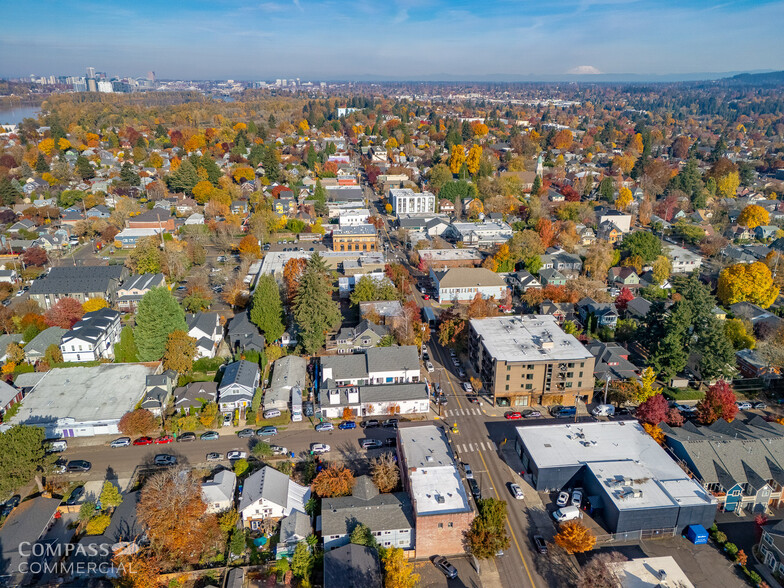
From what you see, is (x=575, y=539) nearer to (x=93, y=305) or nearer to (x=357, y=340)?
(x=357, y=340)

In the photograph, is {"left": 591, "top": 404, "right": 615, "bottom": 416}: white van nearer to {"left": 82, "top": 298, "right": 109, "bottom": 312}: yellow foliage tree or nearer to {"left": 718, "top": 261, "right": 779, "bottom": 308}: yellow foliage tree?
{"left": 718, "top": 261, "right": 779, "bottom": 308}: yellow foliage tree

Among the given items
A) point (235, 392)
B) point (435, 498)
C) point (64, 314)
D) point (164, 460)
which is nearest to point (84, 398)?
point (164, 460)

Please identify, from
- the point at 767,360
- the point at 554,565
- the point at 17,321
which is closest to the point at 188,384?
the point at 17,321

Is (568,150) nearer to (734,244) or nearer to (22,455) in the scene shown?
(734,244)

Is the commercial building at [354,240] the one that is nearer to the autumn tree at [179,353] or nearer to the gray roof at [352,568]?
the autumn tree at [179,353]

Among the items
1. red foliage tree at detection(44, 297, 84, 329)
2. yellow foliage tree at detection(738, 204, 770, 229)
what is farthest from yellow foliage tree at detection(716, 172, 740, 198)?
red foliage tree at detection(44, 297, 84, 329)

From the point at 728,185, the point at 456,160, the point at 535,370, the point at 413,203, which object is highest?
the point at 456,160
